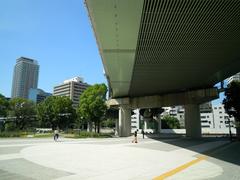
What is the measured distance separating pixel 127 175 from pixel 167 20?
9126 mm

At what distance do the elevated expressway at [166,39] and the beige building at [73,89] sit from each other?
122 meters

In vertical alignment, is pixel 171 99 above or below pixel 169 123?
above

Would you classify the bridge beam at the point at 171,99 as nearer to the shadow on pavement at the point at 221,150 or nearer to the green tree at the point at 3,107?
the shadow on pavement at the point at 221,150

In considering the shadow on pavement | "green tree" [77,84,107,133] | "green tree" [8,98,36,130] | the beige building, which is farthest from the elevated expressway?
the beige building

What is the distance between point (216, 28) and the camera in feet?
45.8

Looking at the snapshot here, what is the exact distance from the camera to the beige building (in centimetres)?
14800

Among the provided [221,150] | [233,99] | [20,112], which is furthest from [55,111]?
[221,150]

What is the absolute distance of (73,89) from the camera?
149 meters

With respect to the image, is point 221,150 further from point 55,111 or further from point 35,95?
point 35,95

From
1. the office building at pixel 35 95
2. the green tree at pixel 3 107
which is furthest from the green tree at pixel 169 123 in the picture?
the office building at pixel 35 95

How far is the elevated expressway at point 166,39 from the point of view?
1156cm

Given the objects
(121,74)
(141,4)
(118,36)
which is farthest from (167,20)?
(121,74)

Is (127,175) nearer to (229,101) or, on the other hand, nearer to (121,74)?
(121,74)

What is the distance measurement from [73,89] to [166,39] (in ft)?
451
